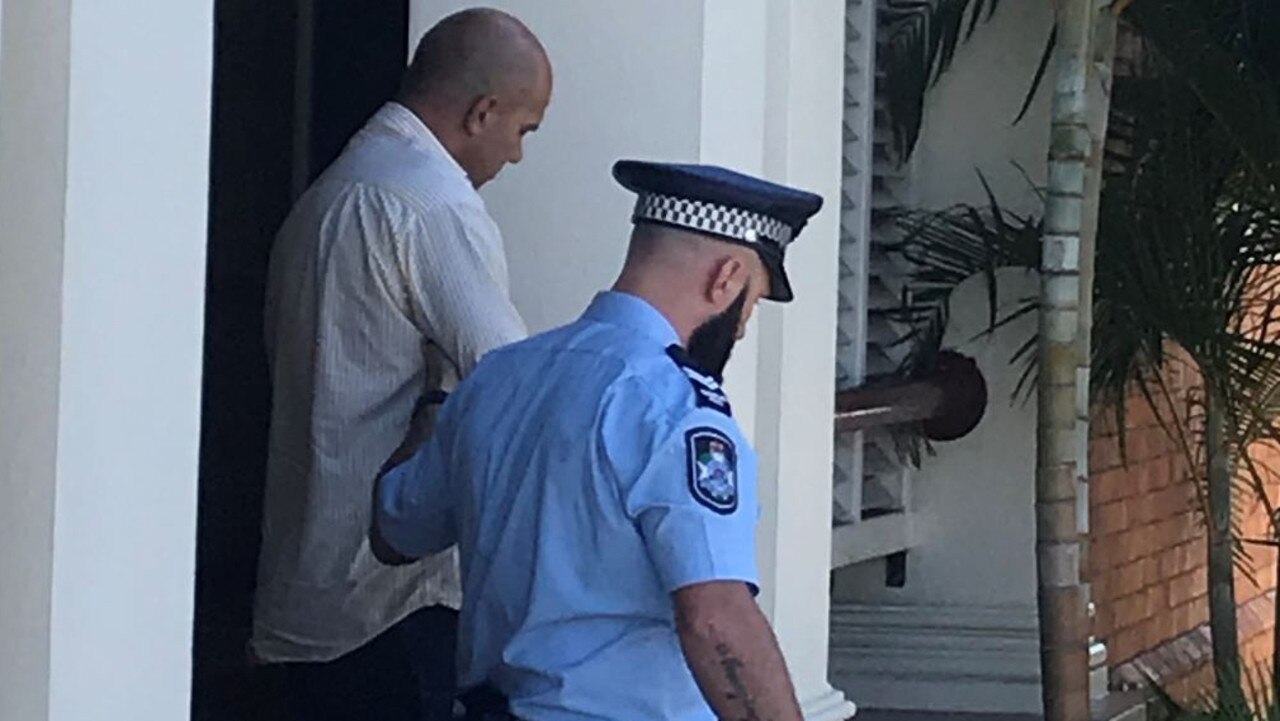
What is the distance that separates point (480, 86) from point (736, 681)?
1.19m

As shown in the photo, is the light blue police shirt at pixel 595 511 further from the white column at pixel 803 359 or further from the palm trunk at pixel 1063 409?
the palm trunk at pixel 1063 409

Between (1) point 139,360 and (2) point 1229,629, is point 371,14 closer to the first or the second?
(1) point 139,360

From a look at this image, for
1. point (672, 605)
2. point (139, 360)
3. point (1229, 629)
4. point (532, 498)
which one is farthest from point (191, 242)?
point (1229, 629)

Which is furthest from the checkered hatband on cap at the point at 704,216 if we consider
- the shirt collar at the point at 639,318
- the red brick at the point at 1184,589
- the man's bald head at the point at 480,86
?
the red brick at the point at 1184,589

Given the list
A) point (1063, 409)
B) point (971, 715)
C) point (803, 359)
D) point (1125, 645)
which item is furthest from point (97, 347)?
point (1125, 645)

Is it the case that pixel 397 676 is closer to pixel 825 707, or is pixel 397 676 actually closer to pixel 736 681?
pixel 736 681

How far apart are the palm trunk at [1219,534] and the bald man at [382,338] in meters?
A: 3.83

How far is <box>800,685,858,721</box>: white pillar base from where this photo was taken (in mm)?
5156

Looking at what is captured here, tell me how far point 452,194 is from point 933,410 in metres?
3.68

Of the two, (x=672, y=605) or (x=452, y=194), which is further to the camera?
(x=452, y=194)

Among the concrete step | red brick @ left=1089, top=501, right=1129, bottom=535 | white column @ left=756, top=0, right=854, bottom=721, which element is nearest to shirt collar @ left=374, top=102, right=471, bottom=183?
white column @ left=756, top=0, right=854, bottom=721

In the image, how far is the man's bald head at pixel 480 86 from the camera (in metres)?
3.62

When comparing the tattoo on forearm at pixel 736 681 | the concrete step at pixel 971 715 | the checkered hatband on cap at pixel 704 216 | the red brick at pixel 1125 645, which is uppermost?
the checkered hatband on cap at pixel 704 216

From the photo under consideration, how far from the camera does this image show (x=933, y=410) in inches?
277
